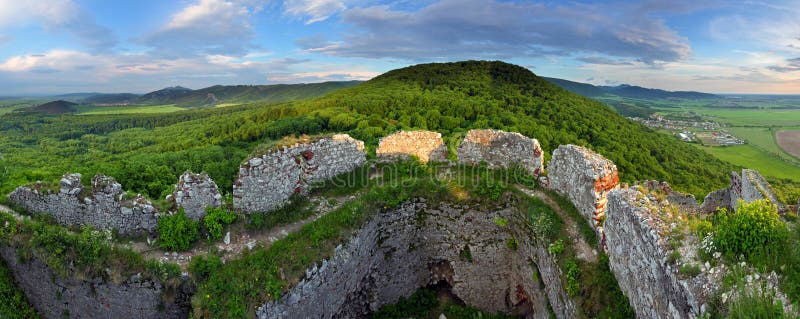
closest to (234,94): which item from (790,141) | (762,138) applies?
(762,138)

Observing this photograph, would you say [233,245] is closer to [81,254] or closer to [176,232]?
[176,232]

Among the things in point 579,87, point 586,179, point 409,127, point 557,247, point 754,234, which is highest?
point 579,87

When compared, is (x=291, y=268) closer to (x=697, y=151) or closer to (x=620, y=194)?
(x=620, y=194)

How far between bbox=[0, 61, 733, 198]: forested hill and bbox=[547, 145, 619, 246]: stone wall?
11.4 meters

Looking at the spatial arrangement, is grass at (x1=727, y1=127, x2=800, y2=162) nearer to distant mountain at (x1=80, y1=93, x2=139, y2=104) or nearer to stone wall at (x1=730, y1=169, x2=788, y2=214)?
stone wall at (x1=730, y1=169, x2=788, y2=214)


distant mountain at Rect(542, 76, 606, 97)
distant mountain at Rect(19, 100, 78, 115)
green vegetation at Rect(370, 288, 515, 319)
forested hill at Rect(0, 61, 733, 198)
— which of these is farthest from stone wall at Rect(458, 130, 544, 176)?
distant mountain at Rect(19, 100, 78, 115)

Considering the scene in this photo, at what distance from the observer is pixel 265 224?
10.9 meters

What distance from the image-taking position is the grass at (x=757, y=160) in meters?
25.3

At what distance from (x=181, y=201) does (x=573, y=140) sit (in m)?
28.6

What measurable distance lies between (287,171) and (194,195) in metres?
2.73

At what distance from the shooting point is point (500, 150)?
49.6 ft

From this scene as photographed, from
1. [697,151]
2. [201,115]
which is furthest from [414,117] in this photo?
[201,115]

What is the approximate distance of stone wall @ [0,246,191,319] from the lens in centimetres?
868

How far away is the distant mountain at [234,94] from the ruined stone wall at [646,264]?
118 metres
